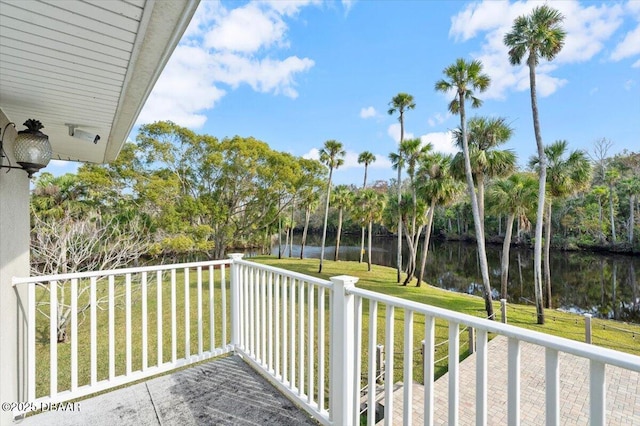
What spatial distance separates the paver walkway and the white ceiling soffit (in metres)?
4.65

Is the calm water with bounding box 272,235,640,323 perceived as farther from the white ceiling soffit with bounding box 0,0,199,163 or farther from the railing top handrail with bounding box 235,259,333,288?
the white ceiling soffit with bounding box 0,0,199,163

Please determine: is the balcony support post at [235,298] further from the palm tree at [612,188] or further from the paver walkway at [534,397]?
the palm tree at [612,188]

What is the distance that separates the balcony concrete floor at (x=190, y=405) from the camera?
2080 mm

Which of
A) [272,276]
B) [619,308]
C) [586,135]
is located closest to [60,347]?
[272,276]

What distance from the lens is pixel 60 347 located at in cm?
648

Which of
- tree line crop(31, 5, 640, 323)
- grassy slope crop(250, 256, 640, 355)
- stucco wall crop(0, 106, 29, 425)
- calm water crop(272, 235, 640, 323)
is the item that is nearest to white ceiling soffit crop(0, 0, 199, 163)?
stucco wall crop(0, 106, 29, 425)

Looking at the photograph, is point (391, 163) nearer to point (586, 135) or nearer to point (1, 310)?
point (1, 310)

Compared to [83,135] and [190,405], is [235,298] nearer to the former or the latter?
[190,405]

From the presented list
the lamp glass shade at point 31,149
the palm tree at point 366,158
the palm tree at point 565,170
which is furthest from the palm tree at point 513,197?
the lamp glass shade at point 31,149

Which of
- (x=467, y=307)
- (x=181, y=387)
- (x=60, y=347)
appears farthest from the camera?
(x=467, y=307)

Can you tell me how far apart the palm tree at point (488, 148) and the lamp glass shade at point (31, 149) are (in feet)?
39.2

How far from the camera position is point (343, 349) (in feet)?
5.82

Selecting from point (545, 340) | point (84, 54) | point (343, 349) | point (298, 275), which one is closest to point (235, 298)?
point (298, 275)

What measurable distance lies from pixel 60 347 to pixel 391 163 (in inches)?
581
